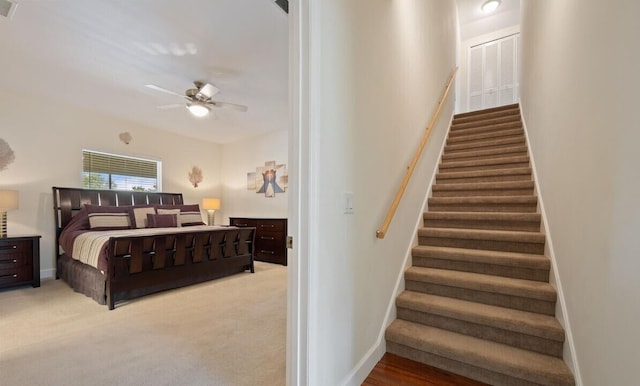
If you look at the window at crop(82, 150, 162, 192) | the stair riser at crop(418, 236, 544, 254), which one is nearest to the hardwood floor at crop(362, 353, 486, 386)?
the stair riser at crop(418, 236, 544, 254)

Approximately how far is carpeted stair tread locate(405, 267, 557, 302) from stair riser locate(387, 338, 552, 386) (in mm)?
569

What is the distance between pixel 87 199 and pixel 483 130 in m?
6.46

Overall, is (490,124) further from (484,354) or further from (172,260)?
(172,260)

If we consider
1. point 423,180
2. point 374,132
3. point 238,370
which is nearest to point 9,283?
point 238,370

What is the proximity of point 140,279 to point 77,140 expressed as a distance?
3.07m

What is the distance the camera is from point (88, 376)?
5.62ft

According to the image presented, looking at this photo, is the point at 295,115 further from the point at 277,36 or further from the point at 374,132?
the point at 277,36

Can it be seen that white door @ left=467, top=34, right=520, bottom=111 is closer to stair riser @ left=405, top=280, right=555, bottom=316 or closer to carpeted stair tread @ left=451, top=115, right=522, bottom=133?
carpeted stair tread @ left=451, top=115, right=522, bottom=133

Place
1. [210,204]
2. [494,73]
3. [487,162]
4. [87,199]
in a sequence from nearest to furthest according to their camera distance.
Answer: [487,162]
[87,199]
[494,73]
[210,204]

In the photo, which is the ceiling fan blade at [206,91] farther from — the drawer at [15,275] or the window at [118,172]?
the drawer at [15,275]

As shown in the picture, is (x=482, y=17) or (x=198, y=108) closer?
(x=198, y=108)

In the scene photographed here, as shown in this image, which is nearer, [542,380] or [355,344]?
[542,380]

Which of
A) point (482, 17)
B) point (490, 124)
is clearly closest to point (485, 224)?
point (490, 124)

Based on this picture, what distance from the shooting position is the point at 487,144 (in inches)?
147
